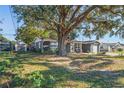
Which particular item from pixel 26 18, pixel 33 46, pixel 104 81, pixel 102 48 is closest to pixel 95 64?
pixel 104 81

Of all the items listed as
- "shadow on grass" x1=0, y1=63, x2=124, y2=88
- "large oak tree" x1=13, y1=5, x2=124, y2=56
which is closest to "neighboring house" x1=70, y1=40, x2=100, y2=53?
"large oak tree" x1=13, y1=5, x2=124, y2=56

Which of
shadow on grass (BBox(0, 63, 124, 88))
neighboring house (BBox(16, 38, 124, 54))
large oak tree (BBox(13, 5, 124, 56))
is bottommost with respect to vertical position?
shadow on grass (BBox(0, 63, 124, 88))

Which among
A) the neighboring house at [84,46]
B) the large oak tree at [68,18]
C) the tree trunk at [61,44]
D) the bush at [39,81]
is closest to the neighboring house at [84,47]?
the neighboring house at [84,46]

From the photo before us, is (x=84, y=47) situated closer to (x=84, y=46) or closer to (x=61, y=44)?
(x=84, y=46)

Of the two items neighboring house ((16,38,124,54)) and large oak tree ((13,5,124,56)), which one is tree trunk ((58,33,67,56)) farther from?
neighboring house ((16,38,124,54))

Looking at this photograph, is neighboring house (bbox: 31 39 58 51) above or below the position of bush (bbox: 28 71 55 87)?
above

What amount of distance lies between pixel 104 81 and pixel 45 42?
47.2ft

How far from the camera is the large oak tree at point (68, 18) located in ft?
32.2

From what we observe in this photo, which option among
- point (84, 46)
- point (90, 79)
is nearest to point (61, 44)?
point (84, 46)

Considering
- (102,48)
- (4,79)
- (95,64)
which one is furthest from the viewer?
(102,48)

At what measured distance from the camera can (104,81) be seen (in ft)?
17.0

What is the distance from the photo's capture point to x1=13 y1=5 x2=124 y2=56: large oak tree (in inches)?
387

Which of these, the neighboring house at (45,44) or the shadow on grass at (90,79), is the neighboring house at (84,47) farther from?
the shadow on grass at (90,79)
